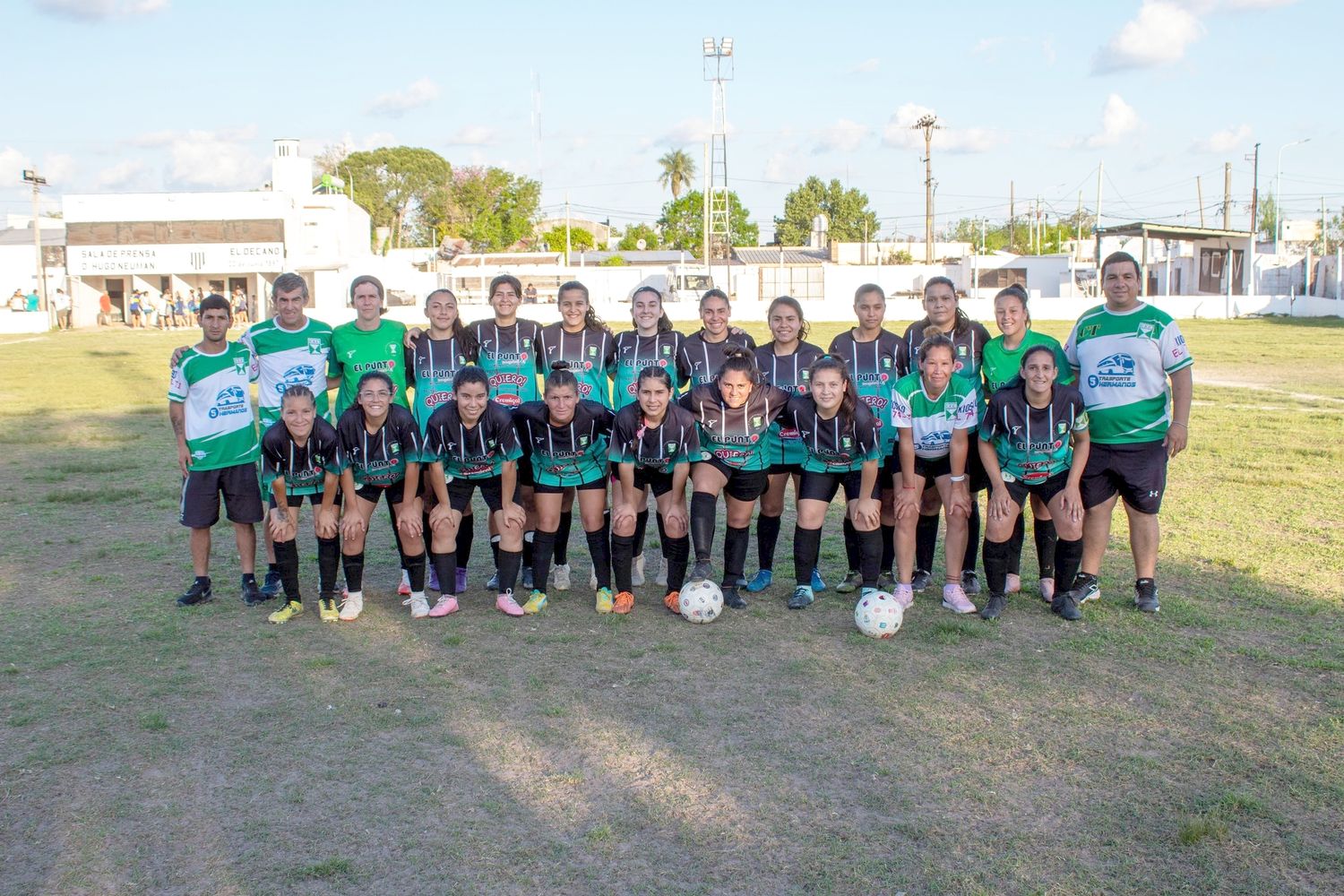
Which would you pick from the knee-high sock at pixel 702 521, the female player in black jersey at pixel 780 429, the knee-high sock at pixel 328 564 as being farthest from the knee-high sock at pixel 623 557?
the knee-high sock at pixel 328 564

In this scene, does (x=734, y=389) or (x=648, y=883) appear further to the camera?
(x=734, y=389)

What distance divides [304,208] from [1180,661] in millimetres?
49912

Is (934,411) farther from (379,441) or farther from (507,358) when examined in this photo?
(379,441)

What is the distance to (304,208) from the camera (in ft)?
162

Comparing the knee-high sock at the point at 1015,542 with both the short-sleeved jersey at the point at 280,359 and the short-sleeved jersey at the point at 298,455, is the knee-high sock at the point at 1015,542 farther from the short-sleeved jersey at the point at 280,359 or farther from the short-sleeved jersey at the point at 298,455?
the short-sleeved jersey at the point at 280,359

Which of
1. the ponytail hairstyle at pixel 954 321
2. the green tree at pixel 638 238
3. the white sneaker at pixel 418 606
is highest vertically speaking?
the green tree at pixel 638 238

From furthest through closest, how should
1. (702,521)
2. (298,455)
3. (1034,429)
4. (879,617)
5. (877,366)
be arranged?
(877,366) < (702,521) < (298,455) < (1034,429) < (879,617)

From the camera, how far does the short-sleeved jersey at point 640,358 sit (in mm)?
6812

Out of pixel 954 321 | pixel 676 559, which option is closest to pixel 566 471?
pixel 676 559

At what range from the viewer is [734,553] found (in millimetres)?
6387

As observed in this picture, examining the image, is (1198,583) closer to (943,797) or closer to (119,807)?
(943,797)

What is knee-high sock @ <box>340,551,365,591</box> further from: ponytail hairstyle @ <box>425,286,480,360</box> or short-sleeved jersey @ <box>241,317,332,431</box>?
ponytail hairstyle @ <box>425,286,480,360</box>

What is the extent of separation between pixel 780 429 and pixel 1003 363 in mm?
1337

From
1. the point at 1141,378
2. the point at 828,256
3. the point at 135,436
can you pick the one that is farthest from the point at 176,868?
the point at 828,256
